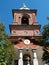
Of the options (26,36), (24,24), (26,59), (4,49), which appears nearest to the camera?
(4,49)

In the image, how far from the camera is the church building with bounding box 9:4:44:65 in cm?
3572

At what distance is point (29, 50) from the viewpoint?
3703 cm

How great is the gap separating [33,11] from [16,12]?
326 cm

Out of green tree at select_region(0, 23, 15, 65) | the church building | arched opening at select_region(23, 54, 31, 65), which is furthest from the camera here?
the church building

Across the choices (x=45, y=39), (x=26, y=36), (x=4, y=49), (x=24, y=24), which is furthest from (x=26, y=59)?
(x=4, y=49)

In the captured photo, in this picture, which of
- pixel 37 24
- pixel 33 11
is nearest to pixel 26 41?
pixel 37 24

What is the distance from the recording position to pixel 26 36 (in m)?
43.0

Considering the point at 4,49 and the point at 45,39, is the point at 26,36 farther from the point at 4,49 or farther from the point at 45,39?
the point at 4,49

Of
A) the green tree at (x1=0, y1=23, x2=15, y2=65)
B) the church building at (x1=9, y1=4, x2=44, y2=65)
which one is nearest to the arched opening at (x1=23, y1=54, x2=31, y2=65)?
the church building at (x1=9, y1=4, x2=44, y2=65)

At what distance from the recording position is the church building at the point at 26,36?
1406 inches

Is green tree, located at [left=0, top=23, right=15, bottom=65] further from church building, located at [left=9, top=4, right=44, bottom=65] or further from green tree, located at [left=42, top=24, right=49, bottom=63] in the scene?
church building, located at [left=9, top=4, right=44, bottom=65]

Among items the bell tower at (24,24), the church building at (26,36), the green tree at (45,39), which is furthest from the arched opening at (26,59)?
the green tree at (45,39)

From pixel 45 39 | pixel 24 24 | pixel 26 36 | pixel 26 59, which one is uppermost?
pixel 45 39

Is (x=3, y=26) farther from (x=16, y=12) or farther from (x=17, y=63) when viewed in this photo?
(x=16, y=12)
